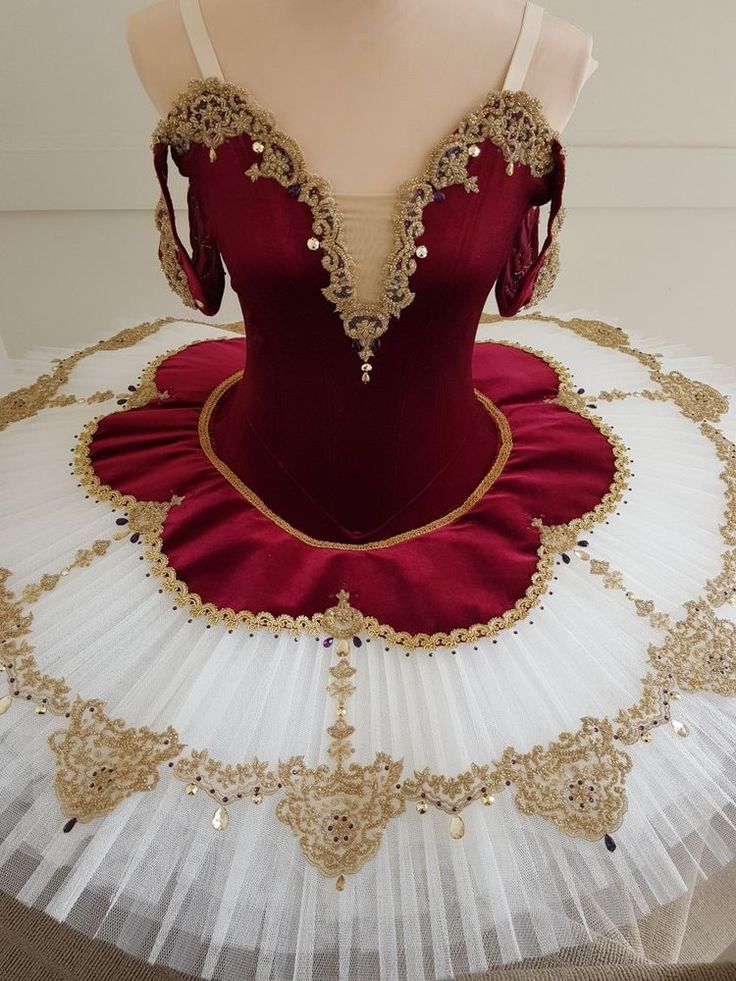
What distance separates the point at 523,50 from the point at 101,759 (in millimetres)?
870

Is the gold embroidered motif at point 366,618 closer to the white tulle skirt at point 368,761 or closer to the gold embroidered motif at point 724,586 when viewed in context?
the white tulle skirt at point 368,761

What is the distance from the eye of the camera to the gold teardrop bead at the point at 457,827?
2.14 feet

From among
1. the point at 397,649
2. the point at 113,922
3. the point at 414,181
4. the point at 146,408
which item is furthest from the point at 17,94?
the point at 113,922

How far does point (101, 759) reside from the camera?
0.68m

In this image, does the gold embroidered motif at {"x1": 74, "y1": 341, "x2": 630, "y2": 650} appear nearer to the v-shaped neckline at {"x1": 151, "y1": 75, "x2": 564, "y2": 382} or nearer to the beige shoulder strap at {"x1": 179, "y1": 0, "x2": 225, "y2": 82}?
the v-shaped neckline at {"x1": 151, "y1": 75, "x2": 564, "y2": 382}

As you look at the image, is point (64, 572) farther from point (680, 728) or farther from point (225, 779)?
point (680, 728)

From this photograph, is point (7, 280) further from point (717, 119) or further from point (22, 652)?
point (717, 119)

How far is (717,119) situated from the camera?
1.65 m

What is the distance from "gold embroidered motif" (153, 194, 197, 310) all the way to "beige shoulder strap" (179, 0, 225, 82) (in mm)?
202

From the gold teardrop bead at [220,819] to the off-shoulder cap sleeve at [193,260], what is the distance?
65cm

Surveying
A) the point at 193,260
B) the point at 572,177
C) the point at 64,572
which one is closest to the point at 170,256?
the point at 193,260

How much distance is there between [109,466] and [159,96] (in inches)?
18.5

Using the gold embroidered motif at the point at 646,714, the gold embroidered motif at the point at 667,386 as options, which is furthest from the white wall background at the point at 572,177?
the gold embroidered motif at the point at 646,714

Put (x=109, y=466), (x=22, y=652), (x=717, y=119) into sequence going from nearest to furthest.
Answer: (x=22, y=652) → (x=109, y=466) → (x=717, y=119)
